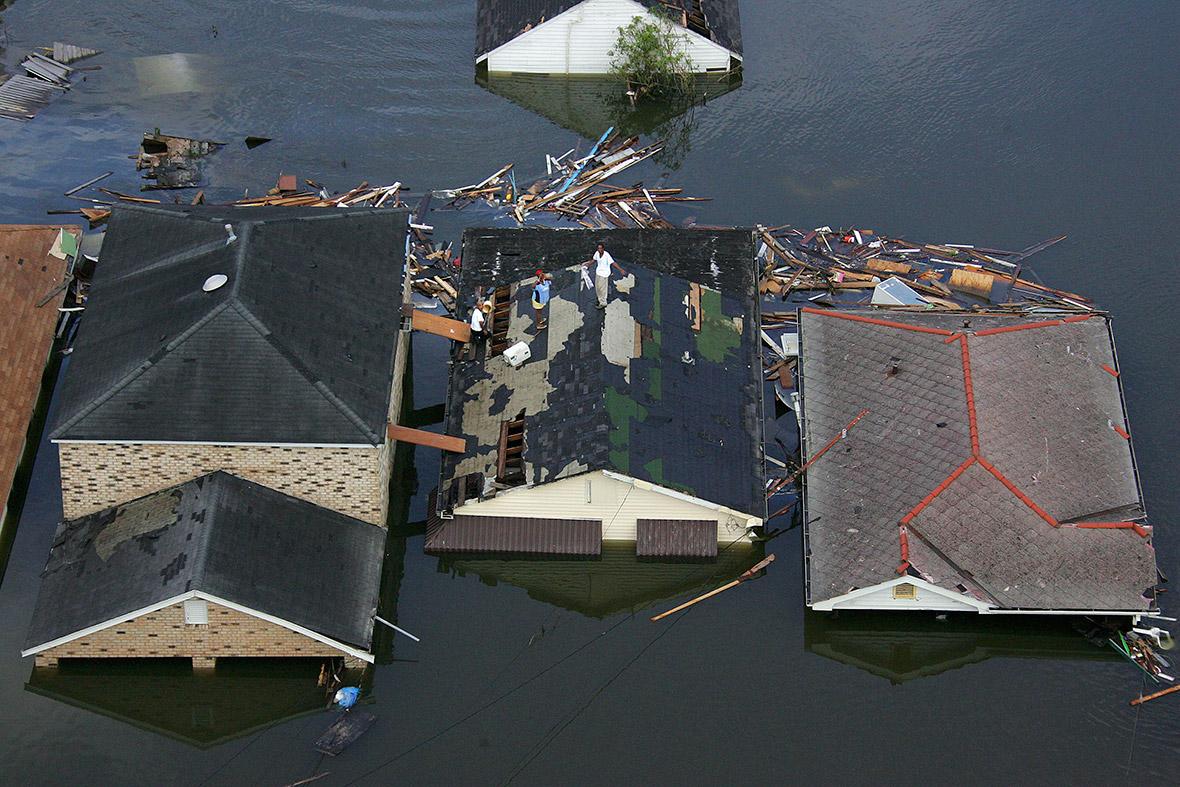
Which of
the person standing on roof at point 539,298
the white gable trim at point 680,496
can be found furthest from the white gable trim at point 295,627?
the person standing on roof at point 539,298

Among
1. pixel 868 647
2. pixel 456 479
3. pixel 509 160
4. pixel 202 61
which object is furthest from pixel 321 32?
pixel 868 647

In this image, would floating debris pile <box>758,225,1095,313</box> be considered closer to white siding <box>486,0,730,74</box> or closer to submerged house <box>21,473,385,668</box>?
white siding <box>486,0,730,74</box>

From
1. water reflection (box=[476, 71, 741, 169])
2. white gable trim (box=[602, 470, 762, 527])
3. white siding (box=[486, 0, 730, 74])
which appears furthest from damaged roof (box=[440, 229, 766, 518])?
white siding (box=[486, 0, 730, 74])

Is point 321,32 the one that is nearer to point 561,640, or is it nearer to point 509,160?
point 509,160

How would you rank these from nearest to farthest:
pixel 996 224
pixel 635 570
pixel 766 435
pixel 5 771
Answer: pixel 5 771
pixel 635 570
pixel 766 435
pixel 996 224

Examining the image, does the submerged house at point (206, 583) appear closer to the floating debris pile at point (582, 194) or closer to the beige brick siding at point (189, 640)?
the beige brick siding at point (189, 640)

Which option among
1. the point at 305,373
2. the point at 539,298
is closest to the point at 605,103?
the point at 539,298
